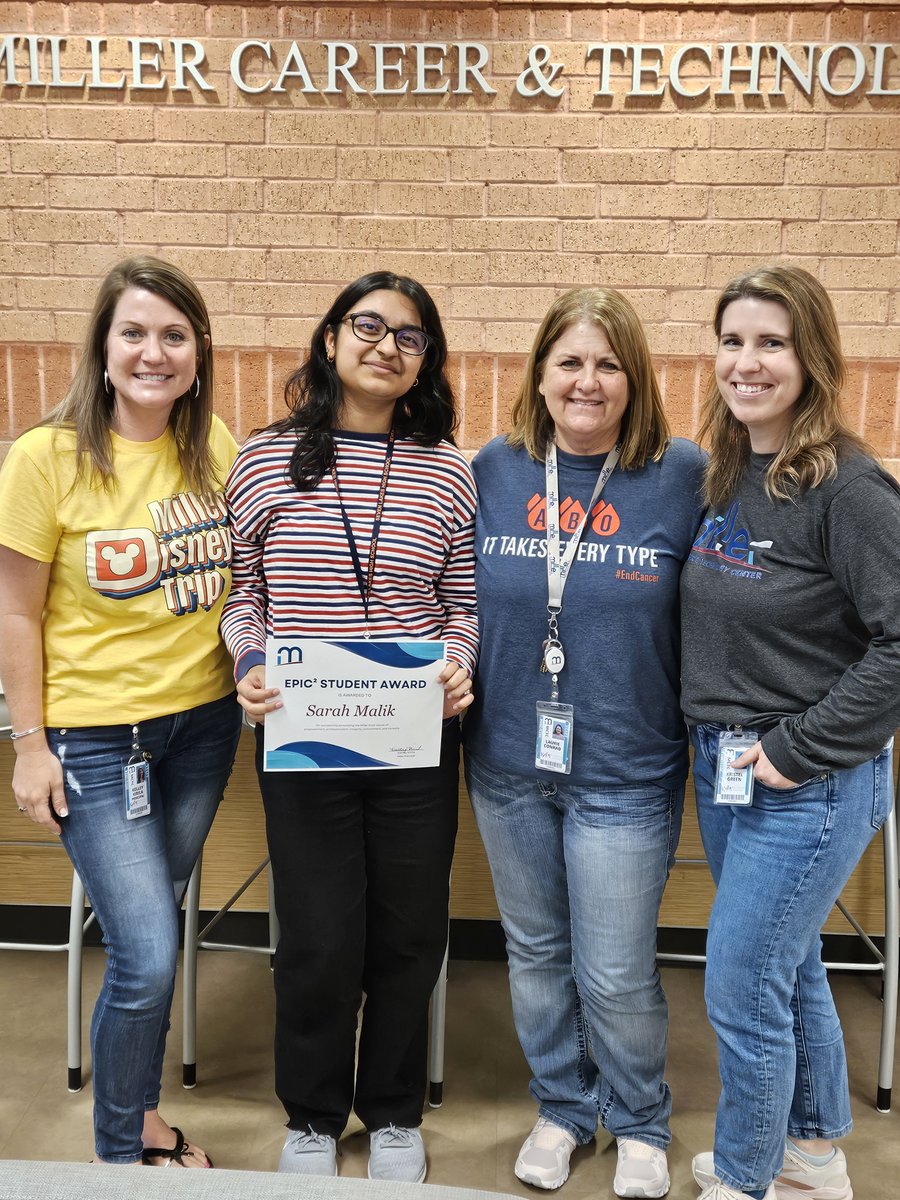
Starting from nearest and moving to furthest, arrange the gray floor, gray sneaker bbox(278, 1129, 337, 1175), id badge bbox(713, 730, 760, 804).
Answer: id badge bbox(713, 730, 760, 804) < gray sneaker bbox(278, 1129, 337, 1175) < the gray floor

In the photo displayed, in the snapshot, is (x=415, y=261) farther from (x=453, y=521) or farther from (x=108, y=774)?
(x=108, y=774)

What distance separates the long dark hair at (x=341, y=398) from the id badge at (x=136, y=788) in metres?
0.59

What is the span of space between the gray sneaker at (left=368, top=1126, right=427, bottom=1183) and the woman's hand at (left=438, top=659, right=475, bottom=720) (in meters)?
0.90

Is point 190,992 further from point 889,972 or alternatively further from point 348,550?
point 889,972

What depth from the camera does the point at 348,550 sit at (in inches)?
69.3

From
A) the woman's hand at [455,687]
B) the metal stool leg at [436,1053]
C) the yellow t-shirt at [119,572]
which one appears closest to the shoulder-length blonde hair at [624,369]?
the woman's hand at [455,687]

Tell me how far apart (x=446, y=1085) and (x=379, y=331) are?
1.78 m

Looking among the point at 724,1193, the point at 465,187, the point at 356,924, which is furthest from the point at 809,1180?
the point at 465,187

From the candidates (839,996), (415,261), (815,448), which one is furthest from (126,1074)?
(415,261)

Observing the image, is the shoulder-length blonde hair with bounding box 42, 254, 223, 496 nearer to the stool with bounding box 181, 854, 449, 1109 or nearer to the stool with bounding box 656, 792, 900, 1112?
the stool with bounding box 181, 854, 449, 1109

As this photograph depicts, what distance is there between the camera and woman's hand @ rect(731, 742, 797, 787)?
1613 millimetres

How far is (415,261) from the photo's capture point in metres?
3.23

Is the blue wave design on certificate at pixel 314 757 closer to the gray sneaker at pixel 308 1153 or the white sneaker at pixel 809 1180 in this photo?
the gray sneaker at pixel 308 1153

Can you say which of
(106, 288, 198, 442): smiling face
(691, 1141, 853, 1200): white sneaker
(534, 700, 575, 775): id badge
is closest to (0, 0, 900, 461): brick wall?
(106, 288, 198, 442): smiling face
